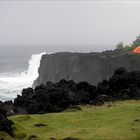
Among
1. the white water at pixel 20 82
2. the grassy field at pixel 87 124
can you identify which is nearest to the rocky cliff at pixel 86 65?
the white water at pixel 20 82

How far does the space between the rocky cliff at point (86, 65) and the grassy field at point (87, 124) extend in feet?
99.4

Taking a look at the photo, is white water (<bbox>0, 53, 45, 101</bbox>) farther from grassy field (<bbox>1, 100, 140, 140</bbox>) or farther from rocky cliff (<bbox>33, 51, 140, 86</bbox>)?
grassy field (<bbox>1, 100, 140, 140</bbox>)

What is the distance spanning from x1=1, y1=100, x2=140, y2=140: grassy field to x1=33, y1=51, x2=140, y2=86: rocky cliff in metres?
30.3

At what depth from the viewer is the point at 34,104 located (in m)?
27.2

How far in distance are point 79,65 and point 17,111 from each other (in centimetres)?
3540

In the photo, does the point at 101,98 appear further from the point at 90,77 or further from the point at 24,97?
the point at 90,77

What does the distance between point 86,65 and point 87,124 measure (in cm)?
4035

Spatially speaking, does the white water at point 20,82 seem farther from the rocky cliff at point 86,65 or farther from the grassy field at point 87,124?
the grassy field at point 87,124

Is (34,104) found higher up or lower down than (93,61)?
lower down

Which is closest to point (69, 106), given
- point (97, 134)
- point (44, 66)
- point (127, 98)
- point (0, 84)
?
point (127, 98)

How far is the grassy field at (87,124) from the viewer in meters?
18.8

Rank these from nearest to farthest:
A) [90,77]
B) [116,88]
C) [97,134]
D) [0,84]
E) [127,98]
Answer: [97,134] → [127,98] → [116,88] → [90,77] → [0,84]

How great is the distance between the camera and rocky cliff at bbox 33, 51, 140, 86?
183 feet

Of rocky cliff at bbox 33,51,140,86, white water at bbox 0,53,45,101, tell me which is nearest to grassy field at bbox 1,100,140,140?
rocky cliff at bbox 33,51,140,86
